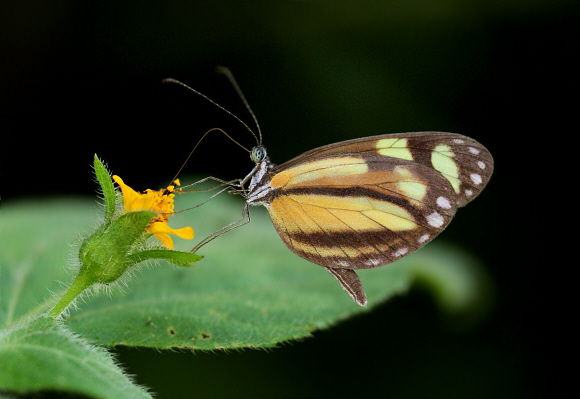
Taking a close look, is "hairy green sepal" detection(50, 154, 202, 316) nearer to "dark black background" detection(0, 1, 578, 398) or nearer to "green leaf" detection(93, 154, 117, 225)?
"green leaf" detection(93, 154, 117, 225)

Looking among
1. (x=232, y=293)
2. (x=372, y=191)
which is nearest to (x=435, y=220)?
(x=372, y=191)

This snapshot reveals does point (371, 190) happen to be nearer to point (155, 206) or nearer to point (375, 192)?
point (375, 192)

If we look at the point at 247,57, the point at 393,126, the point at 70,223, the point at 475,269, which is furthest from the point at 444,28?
the point at 70,223

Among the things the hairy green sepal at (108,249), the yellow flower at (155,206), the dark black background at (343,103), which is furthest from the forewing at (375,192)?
the dark black background at (343,103)

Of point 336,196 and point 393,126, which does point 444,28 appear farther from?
point 336,196

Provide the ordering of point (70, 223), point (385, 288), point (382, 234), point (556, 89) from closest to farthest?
point (382, 234)
point (385, 288)
point (70, 223)
point (556, 89)
